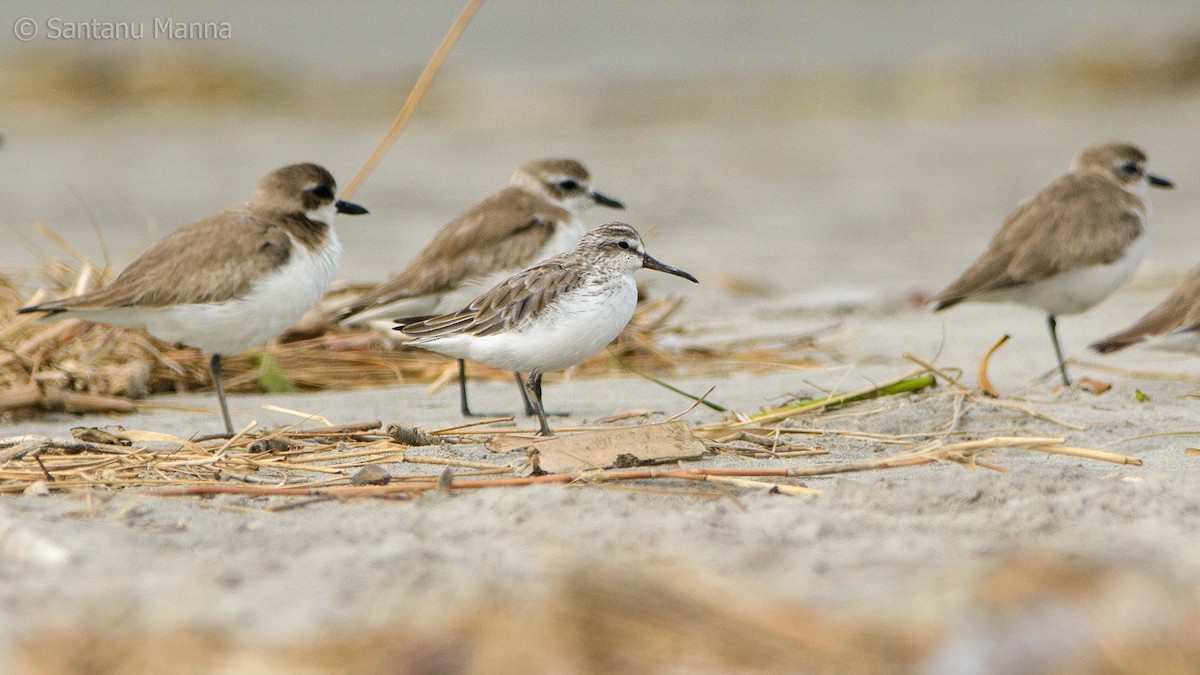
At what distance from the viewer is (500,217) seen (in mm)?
6891

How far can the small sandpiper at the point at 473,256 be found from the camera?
259 inches

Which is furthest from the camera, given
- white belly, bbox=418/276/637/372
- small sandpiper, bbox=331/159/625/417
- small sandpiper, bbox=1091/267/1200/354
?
small sandpiper, bbox=331/159/625/417

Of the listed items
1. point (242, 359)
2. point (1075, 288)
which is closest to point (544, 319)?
point (242, 359)

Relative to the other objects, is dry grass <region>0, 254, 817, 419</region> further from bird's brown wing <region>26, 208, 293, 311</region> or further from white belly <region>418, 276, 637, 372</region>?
white belly <region>418, 276, 637, 372</region>

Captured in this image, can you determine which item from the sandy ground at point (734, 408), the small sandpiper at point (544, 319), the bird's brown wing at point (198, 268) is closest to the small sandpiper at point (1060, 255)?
the sandy ground at point (734, 408)

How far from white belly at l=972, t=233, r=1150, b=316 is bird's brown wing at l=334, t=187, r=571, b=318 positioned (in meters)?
2.37

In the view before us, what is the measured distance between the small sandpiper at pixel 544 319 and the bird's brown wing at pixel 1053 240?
2487mm

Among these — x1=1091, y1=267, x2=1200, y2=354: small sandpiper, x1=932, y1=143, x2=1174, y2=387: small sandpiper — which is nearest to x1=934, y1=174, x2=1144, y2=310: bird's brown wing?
x1=932, y1=143, x2=1174, y2=387: small sandpiper

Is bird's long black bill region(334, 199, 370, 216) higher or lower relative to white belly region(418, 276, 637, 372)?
higher

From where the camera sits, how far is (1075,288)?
22.6ft

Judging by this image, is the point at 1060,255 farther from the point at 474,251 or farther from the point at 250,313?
the point at 250,313

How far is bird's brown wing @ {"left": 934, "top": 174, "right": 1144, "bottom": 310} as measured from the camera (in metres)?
6.80

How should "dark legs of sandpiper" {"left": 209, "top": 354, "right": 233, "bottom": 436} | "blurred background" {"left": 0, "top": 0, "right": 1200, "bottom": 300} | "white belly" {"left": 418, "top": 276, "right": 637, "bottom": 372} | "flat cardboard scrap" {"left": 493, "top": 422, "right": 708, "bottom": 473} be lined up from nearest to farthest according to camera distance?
"flat cardboard scrap" {"left": 493, "top": 422, "right": 708, "bottom": 473} < "white belly" {"left": 418, "top": 276, "right": 637, "bottom": 372} < "dark legs of sandpiper" {"left": 209, "top": 354, "right": 233, "bottom": 436} < "blurred background" {"left": 0, "top": 0, "right": 1200, "bottom": 300}

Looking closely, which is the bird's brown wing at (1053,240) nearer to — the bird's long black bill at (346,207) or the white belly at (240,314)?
the bird's long black bill at (346,207)
